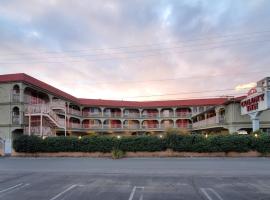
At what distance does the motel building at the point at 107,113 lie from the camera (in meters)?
29.4

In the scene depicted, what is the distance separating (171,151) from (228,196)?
15.5 m

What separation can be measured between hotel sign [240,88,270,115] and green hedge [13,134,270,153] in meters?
3.39

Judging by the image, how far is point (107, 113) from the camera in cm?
5456

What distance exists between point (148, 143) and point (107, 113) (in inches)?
1238

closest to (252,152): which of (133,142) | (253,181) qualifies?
(133,142)

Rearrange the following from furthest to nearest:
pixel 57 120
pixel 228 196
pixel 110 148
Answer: pixel 57 120 → pixel 110 148 → pixel 228 196

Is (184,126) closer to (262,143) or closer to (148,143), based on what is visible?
(148,143)

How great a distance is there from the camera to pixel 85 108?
52.8m

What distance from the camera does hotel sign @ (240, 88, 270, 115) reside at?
2411 centimetres

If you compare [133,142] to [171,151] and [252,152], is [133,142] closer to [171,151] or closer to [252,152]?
[171,151]

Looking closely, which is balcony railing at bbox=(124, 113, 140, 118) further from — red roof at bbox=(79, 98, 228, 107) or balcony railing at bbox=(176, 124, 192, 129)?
balcony railing at bbox=(176, 124, 192, 129)

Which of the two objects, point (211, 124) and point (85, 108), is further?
point (85, 108)

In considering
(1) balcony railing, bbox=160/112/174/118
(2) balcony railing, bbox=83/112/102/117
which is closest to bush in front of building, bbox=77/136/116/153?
(2) balcony railing, bbox=83/112/102/117

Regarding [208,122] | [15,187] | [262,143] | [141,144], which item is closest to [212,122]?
[208,122]
